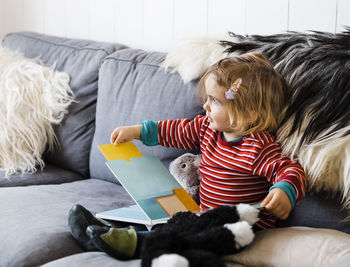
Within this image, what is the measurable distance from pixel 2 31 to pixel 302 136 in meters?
2.50

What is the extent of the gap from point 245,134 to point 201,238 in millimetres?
385

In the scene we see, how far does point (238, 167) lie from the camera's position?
124 cm

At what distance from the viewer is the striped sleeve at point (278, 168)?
111 centimetres

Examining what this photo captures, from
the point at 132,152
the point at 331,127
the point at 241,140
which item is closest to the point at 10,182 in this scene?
the point at 132,152

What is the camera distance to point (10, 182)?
5.46ft

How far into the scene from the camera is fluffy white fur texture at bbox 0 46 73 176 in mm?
1759

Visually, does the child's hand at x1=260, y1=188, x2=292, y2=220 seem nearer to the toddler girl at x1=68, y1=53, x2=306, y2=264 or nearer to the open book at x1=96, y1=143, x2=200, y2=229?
the toddler girl at x1=68, y1=53, x2=306, y2=264

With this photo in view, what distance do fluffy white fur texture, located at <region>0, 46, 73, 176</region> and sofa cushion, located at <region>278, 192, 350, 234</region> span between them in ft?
Result: 3.31

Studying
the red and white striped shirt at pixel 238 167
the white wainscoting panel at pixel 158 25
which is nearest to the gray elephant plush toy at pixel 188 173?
the red and white striped shirt at pixel 238 167

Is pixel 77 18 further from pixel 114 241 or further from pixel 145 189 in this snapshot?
pixel 114 241

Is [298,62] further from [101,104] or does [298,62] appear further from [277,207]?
[101,104]

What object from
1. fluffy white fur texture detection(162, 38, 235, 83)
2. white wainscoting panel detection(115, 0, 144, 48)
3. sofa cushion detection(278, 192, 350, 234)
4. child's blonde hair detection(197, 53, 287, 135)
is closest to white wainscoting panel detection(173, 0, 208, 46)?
white wainscoting panel detection(115, 0, 144, 48)

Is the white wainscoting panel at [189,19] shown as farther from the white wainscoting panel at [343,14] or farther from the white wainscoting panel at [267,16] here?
the white wainscoting panel at [343,14]

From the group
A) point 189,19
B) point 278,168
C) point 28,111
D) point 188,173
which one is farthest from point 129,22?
point 278,168
